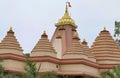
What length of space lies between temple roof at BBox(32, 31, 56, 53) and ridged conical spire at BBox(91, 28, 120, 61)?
4808 mm

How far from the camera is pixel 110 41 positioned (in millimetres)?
34031

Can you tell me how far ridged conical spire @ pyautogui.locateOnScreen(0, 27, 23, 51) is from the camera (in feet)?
98.8

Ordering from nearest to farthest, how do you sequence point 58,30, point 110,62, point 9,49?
point 9,49, point 110,62, point 58,30

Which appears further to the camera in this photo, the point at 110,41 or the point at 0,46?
the point at 110,41

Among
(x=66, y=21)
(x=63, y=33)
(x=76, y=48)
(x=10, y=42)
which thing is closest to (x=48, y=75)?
(x=76, y=48)

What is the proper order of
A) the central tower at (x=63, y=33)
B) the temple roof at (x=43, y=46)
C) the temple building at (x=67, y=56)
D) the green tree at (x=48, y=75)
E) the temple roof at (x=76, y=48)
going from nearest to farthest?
1. the green tree at (x=48, y=75)
2. the temple building at (x=67, y=56)
3. the temple roof at (x=43, y=46)
4. the temple roof at (x=76, y=48)
5. the central tower at (x=63, y=33)

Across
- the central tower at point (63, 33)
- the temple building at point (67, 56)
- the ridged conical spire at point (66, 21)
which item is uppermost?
the ridged conical spire at point (66, 21)

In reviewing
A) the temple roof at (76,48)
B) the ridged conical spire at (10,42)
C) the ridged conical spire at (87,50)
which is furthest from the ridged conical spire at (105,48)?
the ridged conical spire at (10,42)

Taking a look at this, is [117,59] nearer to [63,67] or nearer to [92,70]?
[92,70]

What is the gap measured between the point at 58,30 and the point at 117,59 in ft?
21.1

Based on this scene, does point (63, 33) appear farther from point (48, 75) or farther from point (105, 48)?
point (48, 75)

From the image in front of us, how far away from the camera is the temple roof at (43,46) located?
30547mm

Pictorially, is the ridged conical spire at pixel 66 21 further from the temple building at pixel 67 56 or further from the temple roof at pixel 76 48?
the temple roof at pixel 76 48

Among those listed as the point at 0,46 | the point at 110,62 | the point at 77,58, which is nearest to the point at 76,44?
the point at 77,58
